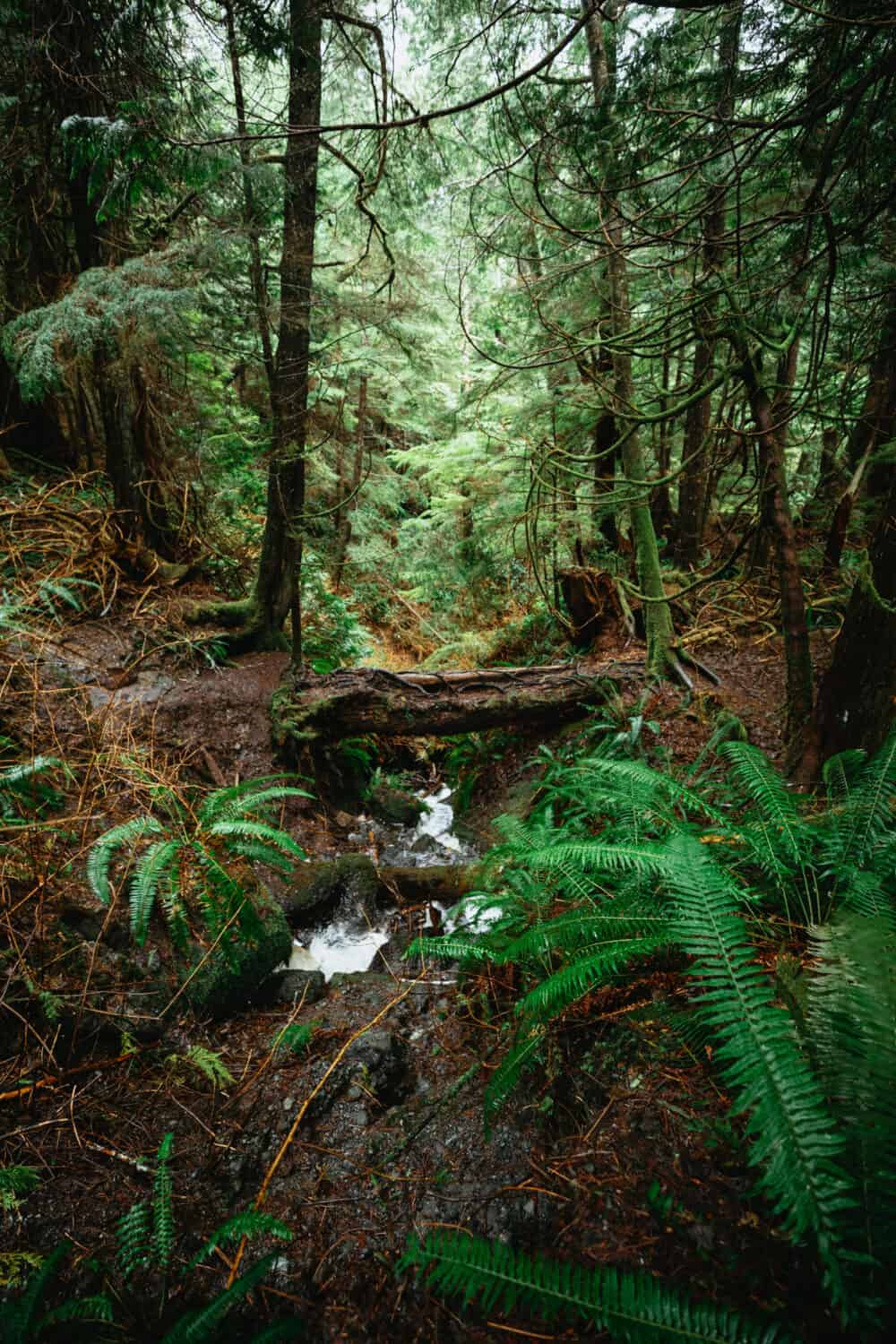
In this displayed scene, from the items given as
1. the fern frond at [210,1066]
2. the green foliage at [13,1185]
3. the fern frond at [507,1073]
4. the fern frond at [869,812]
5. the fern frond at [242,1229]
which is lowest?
the fern frond at [210,1066]

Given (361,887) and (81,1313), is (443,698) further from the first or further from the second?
(81,1313)

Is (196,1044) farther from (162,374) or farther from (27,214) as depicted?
(27,214)

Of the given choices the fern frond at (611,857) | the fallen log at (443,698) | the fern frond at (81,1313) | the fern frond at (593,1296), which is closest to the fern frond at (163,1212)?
the fern frond at (81,1313)

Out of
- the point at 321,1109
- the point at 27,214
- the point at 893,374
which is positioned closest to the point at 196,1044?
the point at 321,1109

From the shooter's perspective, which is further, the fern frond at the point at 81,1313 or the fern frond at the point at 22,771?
the fern frond at the point at 22,771

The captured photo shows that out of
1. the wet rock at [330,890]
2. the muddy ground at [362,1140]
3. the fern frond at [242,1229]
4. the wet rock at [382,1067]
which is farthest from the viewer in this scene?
the wet rock at [330,890]

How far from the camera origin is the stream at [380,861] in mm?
3916

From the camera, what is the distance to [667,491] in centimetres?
966

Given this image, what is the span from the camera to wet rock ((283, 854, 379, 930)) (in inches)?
165

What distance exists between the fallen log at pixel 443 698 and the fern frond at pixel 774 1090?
4.36m

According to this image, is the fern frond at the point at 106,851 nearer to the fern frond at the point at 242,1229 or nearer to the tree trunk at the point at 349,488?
the fern frond at the point at 242,1229

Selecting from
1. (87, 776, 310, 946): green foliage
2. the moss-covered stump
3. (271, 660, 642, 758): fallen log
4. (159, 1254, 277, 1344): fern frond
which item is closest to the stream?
the moss-covered stump

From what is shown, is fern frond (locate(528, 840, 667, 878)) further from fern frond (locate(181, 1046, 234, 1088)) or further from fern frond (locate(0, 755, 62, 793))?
fern frond (locate(0, 755, 62, 793))

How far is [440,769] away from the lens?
7.22 meters
